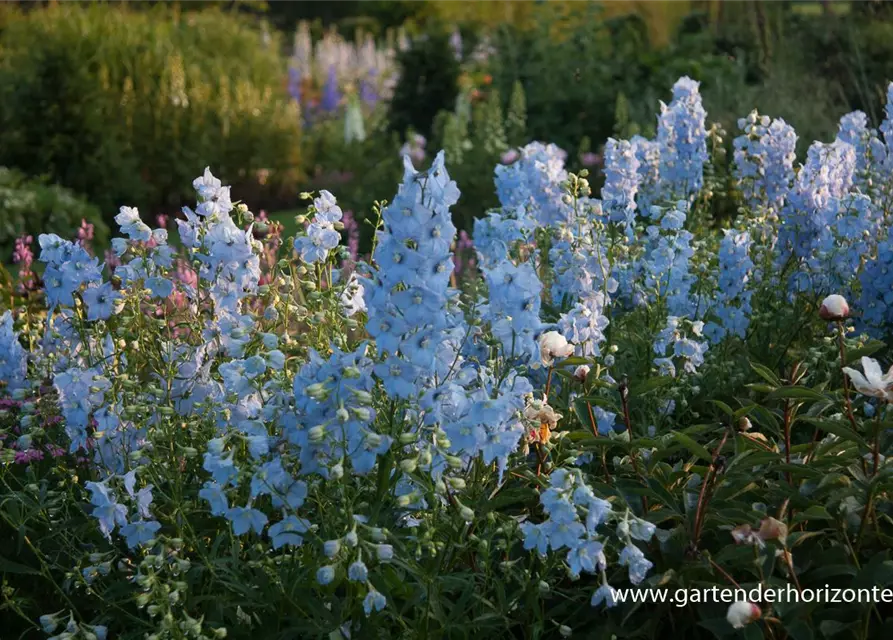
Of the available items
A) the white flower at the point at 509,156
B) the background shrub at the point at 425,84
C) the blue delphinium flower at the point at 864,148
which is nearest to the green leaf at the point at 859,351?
the blue delphinium flower at the point at 864,148

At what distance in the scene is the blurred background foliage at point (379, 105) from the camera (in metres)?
7.89

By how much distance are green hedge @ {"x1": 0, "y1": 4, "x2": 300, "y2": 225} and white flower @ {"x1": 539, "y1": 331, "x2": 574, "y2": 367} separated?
6.63m

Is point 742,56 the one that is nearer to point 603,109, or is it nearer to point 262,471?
point 603,109

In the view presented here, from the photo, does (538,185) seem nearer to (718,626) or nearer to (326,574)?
(718,626)

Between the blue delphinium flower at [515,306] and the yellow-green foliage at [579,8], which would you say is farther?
the yellow-green foliage at [579,8]

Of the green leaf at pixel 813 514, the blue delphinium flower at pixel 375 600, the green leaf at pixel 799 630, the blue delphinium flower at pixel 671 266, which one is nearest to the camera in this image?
the blue delphinium flower at pixel 375 600

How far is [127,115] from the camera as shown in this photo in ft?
29.5

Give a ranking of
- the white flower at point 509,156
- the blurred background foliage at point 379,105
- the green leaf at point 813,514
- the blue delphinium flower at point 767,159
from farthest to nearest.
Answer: the blurred background foliage at point 379,105
the white flower at point 509,156
the blue delphinium flower at point 767,159
the green leaf at point 813,514

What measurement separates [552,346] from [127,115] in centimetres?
740

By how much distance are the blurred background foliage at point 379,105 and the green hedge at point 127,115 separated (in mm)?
17

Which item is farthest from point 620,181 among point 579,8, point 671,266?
point 579,8

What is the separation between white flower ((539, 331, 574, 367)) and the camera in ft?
7.97

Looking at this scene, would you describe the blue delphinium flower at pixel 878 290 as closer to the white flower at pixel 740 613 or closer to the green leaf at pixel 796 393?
the green leaf at pixel 796 393

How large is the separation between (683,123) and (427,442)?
2140 millimetres
